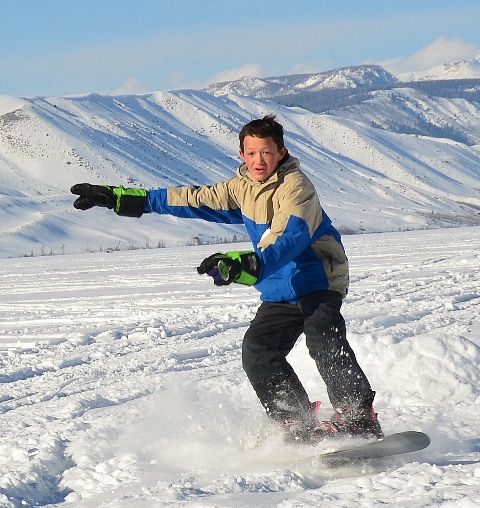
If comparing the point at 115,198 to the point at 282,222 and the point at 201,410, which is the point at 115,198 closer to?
the point at 282,222

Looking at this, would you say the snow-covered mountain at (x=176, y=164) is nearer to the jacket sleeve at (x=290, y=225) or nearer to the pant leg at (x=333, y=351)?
the pant leg at (x=333, y=351)

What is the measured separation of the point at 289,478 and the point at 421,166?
4191 inches

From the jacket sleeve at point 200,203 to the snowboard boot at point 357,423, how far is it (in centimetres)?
103

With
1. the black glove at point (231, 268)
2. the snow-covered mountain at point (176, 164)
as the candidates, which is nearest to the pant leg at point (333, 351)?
the black glove at point (231, 268)

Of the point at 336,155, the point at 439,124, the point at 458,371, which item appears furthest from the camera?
the point at 439,124

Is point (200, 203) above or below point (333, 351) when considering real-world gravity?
above

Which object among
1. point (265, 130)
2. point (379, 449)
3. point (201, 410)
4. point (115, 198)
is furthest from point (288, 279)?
point (201, 410)

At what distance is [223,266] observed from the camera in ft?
10.7

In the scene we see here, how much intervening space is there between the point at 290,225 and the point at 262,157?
0.38 meters

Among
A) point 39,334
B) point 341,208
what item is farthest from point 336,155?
point 39,334

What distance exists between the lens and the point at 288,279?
3.87 metres

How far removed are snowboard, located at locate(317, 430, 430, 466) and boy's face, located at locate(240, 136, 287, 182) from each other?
1.24 meters

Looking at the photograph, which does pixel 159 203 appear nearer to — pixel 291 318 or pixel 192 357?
pixel 291 318

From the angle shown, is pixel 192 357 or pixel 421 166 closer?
pixel 192 357
